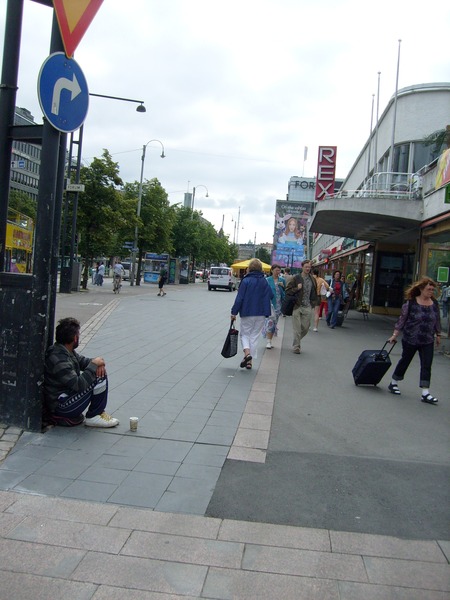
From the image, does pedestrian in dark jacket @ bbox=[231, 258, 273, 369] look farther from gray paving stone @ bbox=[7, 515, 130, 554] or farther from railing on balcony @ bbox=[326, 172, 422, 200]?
railing on balcony @ bbox=[326, 172, 422, 200]

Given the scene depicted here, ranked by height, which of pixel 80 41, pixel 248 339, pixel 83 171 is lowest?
pixel 248 339

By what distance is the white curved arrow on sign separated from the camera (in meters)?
4.70

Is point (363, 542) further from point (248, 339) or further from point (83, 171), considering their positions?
point (83, 171)

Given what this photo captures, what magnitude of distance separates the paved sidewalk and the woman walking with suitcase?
0.46 m

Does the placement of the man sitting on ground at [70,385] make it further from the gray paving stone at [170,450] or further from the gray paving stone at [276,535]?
the gray paving stone at [276,535]

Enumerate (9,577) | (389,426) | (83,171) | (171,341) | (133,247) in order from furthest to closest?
(133,247), (83,171), (171,341), (389,426), (9,577)

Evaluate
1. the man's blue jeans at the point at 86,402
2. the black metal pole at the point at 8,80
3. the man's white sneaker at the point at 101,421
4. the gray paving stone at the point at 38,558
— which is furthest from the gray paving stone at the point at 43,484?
the black metal pole at the point at 8,80

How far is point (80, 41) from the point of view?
4.86 meters

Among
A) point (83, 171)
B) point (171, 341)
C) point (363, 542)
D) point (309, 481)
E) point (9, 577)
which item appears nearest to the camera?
point (9, 577)

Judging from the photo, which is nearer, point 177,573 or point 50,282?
point 177,573

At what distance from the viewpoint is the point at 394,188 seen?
16.4 metres

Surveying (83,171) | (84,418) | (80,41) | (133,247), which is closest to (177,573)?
(84,418)

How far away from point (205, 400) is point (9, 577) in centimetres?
383

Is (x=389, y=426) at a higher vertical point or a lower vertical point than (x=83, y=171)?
lower
